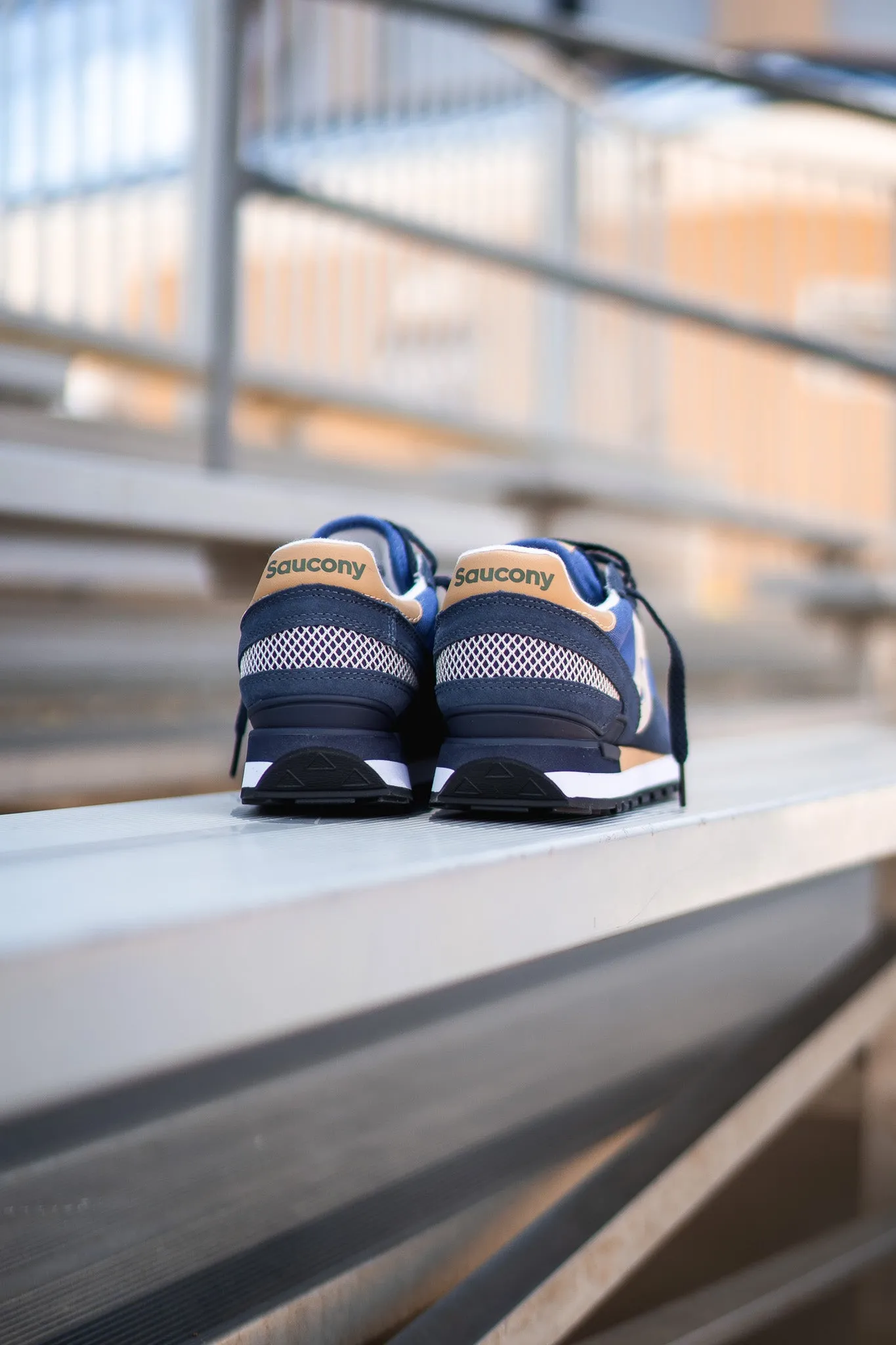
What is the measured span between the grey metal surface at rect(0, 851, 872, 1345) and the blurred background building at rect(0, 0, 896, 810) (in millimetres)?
439

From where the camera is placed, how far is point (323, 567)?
2.20 feet

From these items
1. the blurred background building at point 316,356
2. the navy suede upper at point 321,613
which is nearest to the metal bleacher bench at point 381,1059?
the navy suede upper at point 321,613

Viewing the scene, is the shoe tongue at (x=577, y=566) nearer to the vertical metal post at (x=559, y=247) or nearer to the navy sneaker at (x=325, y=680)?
the navy sneaker at (x=325, y=680)

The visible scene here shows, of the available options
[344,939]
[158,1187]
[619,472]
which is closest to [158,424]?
[619,472]

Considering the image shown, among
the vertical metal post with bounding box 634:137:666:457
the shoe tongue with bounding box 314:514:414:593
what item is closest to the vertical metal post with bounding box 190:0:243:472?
the shoe tongue with bounding box 314:514:414:593

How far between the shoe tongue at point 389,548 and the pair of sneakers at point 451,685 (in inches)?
3.0

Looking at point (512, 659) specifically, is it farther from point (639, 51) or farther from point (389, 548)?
point (639, 51)

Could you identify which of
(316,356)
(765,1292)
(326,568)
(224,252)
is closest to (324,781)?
(326,568)

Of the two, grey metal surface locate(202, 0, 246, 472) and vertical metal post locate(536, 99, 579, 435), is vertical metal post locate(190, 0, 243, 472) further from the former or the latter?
vertical metal post locate(536, 99, 579, 435)

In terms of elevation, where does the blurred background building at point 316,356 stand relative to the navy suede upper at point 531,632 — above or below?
above

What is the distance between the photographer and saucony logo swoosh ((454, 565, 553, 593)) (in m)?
0.66

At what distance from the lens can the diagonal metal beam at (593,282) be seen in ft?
4.86

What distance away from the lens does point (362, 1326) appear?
648 mm

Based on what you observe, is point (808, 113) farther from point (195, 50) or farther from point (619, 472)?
point (195, 50)
